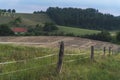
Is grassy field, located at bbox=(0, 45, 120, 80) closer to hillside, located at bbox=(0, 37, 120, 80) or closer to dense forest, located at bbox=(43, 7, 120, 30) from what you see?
hillside, located at bbox=(0, 37, 120, 80)

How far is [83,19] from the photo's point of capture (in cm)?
12738

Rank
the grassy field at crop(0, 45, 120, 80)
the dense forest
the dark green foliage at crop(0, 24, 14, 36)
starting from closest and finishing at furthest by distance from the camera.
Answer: the grassy field at crop(0, 45, 120, 80) < the dark green foliage at crop(0, 24, 14, 36) < the dense forest

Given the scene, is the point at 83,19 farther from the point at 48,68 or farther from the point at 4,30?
the point at 48,68

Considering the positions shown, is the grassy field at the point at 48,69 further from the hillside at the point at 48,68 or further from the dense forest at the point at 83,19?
the dense forest at the point at 83,19

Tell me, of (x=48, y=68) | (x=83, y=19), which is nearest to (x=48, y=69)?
(x=48, y=68)

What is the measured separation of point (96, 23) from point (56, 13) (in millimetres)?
15820

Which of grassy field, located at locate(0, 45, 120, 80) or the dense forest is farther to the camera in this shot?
the dense forest

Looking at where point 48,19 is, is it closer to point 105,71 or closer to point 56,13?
point 56,13

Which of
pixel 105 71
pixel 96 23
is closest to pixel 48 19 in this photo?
pixel 96 23

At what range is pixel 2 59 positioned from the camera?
39.8 feet

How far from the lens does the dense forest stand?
12406 cm

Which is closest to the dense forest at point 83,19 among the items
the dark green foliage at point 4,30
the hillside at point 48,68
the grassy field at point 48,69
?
the dark green foliage at point 4,30

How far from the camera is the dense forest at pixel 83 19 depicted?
407 feet

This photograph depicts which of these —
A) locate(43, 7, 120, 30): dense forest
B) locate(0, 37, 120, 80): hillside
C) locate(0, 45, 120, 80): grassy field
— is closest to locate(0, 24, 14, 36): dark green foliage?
locate(43, 7, 120, 30): dense forest
